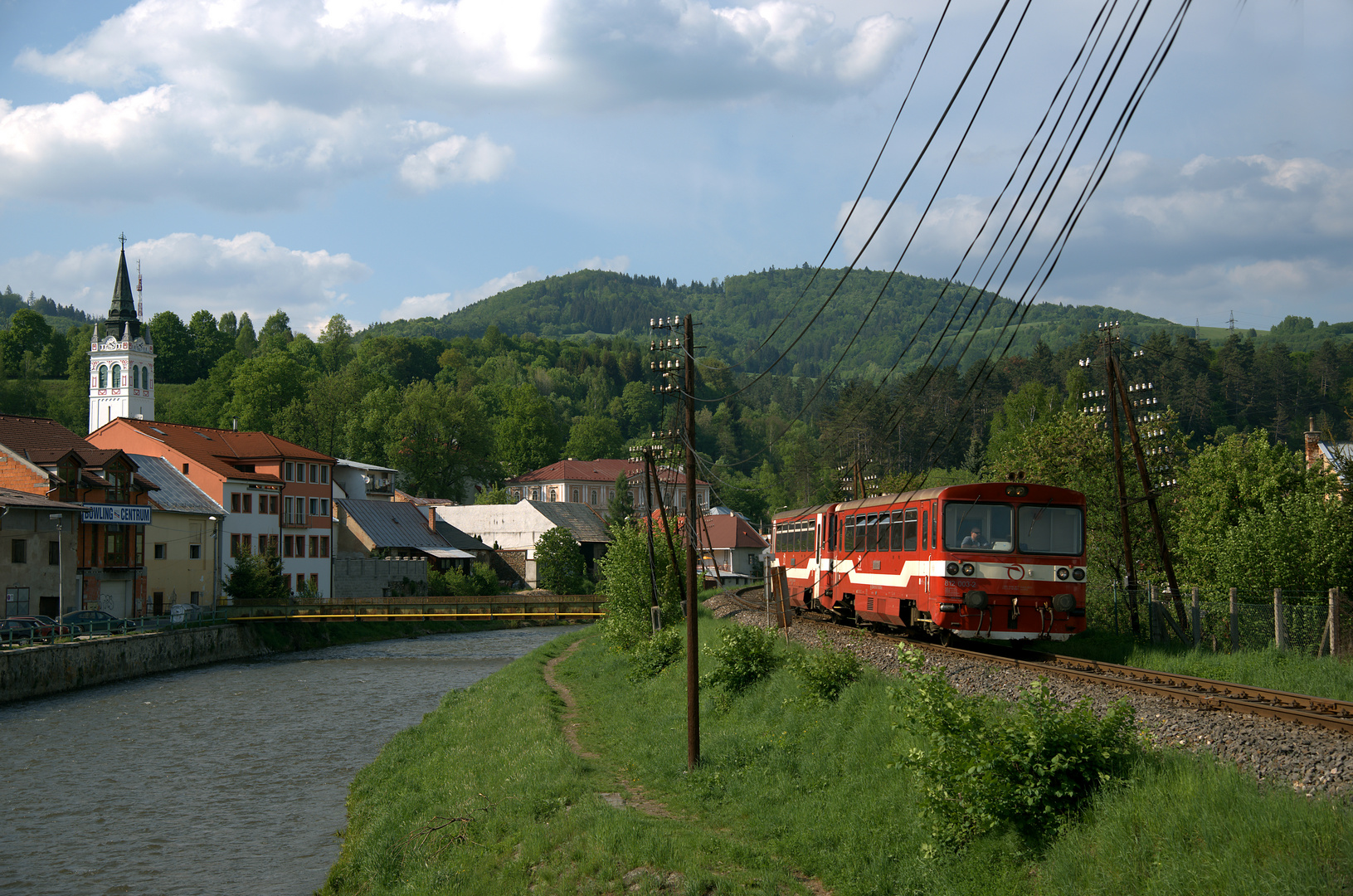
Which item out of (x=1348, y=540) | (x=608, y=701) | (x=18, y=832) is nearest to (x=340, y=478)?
(x=608, y=701)

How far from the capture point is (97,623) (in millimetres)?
Answer: 44094

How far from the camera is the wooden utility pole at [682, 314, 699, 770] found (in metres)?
18.3

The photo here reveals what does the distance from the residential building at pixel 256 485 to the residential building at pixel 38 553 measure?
570 inches

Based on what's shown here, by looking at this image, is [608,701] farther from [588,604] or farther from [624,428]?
[624,428]

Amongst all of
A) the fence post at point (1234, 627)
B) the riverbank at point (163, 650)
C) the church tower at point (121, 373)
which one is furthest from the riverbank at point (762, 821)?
the church tower at point (121, 373)

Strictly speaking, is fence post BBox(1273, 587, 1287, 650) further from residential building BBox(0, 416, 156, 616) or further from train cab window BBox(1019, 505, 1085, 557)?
residential building BBox(0, 416, 156, 616)

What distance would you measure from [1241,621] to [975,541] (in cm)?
674

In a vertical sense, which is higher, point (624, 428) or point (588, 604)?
point (624, 428)

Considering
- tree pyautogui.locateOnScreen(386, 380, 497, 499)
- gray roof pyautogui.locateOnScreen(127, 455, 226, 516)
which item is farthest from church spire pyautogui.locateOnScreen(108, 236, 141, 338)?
gray roof pyautogui.locateOnScreen(127, 455, 226, 516)

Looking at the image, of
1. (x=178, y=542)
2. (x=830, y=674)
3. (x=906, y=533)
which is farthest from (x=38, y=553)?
(x=830, y=674)

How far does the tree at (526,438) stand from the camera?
148250 mm

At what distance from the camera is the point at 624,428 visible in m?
197

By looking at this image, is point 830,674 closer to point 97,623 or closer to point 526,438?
point 97,623

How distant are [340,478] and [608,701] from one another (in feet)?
212
